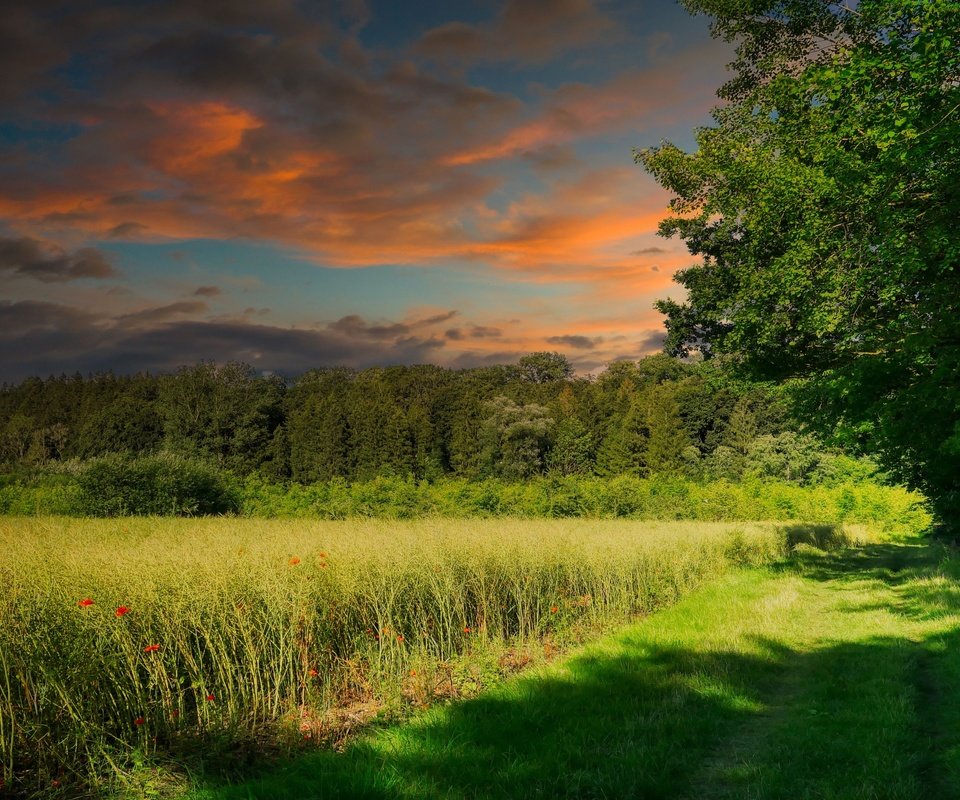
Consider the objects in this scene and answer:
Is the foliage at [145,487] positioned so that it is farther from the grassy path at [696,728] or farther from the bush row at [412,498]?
the grassy path at [696,728]

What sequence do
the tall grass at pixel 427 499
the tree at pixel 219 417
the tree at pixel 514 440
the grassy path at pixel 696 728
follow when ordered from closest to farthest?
the grassy path at pixel 696 728 < the tall grass at pixel 427 499 < the tree at pixel 514 440 < the tree at pixel 219 417

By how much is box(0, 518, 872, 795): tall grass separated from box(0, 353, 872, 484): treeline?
4705 centimetres

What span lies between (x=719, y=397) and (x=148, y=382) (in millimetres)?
74121

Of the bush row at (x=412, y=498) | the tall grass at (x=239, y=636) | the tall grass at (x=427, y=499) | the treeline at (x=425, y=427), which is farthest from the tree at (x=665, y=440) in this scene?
the tall grass at (x=239, y=636)

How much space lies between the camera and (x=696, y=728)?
604cm

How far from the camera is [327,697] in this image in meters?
6.78

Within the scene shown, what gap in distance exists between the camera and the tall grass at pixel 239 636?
5.23 metres

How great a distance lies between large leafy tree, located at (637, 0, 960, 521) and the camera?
33.7 feet

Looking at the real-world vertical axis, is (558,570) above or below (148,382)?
below

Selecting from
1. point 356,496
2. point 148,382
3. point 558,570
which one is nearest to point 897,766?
point 558,570

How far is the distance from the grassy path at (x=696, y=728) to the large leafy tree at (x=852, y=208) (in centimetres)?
375

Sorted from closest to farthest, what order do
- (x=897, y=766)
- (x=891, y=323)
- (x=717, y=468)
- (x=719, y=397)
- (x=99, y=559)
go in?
(x=897, y=766), (x=99, y=559), (x=891, y=323), (x=717, y=468), (x=719, y=397)

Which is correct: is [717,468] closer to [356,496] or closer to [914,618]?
[356,496]

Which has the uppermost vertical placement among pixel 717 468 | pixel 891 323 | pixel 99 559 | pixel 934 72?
pixel 934 72
